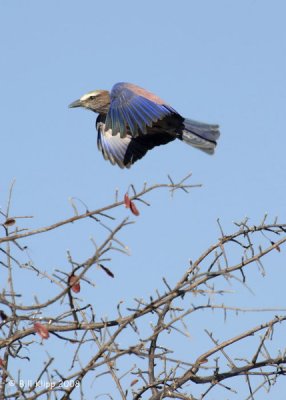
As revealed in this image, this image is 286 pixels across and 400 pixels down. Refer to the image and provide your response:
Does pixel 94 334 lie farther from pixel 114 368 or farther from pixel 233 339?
pixel 233 339

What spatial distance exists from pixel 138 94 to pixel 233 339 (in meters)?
4.50

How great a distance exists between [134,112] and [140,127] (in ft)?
0.57

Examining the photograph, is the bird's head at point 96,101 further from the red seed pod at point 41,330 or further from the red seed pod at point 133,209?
the red seed pod at point 41,330

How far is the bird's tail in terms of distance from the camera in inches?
304

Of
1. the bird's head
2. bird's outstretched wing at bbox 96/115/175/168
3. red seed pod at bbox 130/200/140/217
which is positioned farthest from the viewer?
the bird's head

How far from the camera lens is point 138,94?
25.7 feet

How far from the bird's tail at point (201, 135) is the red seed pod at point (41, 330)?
15.2 ft

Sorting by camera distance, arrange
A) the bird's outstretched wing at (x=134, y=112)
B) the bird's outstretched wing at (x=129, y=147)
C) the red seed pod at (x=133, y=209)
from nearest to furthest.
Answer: the red seed pod at (x=133, y=209)
the bird's outstretched wing at (x=134, y=112)
the bird's outstretched wing at (x=129, y=147)

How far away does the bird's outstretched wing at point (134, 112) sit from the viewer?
737 cm

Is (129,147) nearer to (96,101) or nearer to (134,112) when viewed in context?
(134,112)

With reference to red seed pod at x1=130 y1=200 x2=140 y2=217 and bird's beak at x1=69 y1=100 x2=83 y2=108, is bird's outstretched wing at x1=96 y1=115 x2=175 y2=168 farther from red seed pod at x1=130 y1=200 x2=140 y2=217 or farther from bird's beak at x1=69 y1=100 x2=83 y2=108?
red seed pod at x1=130 y1=200 x2=140 y2=217

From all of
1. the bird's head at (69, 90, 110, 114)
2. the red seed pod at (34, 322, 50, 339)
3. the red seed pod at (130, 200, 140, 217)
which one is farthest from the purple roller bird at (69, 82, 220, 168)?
the red seed pod at (34, 322, 50, 339)

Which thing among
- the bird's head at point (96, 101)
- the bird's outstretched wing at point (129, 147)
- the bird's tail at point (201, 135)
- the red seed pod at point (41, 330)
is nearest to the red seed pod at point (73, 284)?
the red seed pod at point (41, 330)

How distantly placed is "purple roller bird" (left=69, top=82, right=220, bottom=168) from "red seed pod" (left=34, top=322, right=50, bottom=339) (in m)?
4.13
